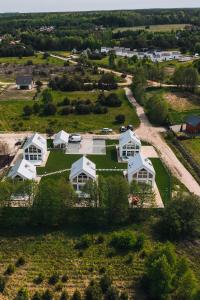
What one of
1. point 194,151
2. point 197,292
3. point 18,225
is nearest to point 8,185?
point 18,225

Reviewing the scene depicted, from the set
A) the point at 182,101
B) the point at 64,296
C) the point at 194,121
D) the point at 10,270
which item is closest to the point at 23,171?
the point at 10,270

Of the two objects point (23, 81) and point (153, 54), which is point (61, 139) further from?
point (153, 54)

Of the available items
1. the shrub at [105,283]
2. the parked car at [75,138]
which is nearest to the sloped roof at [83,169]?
the parked car at [75,138]

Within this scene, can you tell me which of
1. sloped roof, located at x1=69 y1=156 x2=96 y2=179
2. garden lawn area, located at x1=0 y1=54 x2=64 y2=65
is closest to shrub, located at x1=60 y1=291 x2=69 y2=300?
A: sloped roof, located at x1=69 y1=156 x2=96 y2=179

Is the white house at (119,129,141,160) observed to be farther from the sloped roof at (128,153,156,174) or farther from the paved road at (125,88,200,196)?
the sloped roof at (128,153,156,174)

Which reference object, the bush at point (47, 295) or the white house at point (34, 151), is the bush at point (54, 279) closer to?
the bush at point (47, 295)
